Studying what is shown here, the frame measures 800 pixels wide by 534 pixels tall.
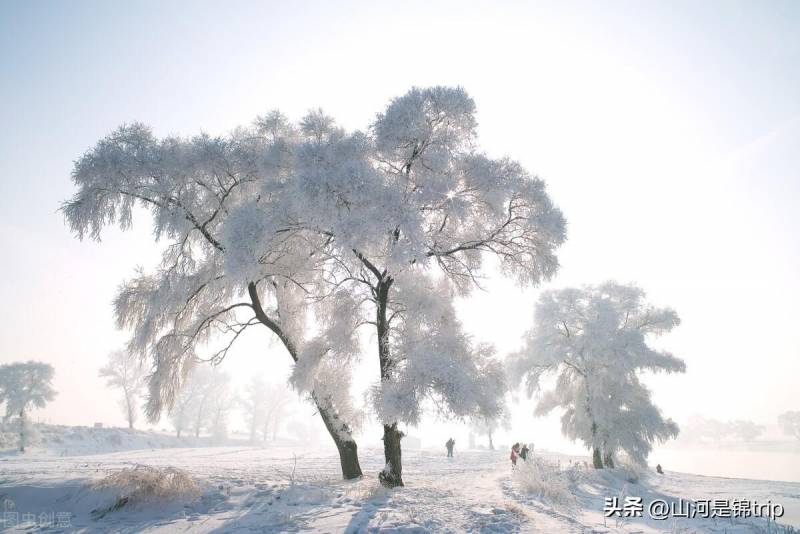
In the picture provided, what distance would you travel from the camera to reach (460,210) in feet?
31.0

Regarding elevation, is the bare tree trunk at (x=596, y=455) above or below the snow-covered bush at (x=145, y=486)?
below

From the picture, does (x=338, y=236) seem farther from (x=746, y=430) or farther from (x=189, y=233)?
(x=746, y=430)

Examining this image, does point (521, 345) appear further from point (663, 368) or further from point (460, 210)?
point (460, 210)

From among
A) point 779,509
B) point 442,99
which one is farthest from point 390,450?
point 779,509

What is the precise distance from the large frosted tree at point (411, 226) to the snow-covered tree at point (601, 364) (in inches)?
524

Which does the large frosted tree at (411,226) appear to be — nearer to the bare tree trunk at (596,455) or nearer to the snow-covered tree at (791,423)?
the bare tree trunk at (596,455)

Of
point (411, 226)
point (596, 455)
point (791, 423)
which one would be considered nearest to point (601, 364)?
point (596, 455)

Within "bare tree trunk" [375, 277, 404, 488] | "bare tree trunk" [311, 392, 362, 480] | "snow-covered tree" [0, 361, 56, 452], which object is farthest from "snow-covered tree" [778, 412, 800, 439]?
"snow-covered tree" [0, 361, 56, 452]

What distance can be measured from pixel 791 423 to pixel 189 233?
141645 mm

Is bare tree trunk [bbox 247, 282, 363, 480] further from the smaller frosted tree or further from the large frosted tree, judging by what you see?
the smaller frosted tree

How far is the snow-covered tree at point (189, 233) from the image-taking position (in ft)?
38.2

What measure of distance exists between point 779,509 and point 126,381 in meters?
62.1

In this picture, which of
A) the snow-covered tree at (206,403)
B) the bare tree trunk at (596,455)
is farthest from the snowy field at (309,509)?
the snow-covered tree at (206,403)

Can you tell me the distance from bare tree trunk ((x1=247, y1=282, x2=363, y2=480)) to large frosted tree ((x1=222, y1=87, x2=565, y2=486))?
1.40 meters
